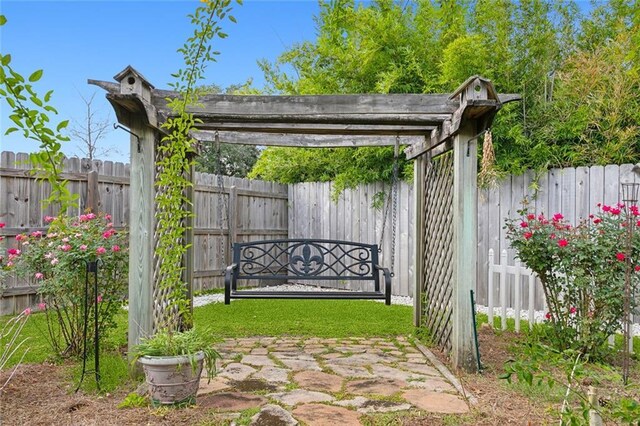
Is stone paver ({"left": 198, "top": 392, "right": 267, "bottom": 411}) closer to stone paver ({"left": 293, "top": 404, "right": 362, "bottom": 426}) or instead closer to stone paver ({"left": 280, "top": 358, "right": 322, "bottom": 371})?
stone paver ({"left": 293, "top": 404, "right": 362, "bottom": 426})

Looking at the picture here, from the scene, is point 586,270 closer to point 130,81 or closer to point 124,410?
point 124,410

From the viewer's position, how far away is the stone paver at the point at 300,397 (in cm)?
285

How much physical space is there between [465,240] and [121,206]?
4.74 meters

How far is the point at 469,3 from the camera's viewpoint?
23.4 ft

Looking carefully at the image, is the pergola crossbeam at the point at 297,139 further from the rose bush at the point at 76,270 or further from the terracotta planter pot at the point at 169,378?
the terracotta planter pot at the point at 169,378

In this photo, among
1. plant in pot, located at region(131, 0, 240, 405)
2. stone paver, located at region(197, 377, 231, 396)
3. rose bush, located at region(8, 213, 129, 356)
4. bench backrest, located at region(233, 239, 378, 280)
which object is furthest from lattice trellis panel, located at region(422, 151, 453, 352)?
rose bush, located at region(8, 213, 129, 356)

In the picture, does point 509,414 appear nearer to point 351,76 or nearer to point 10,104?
point 10,104

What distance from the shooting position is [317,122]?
3492mm

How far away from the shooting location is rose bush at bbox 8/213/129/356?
3543 mm

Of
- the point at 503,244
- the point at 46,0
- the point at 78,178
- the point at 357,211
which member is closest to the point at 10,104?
the point at 46,0

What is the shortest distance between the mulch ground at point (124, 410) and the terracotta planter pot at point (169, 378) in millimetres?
70

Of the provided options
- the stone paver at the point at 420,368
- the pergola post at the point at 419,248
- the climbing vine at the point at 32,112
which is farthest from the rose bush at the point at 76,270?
the pergola post at the point at 419,248

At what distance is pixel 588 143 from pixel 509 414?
4.13 metres

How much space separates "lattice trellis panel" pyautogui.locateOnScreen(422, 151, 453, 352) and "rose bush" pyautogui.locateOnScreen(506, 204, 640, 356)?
589mm
